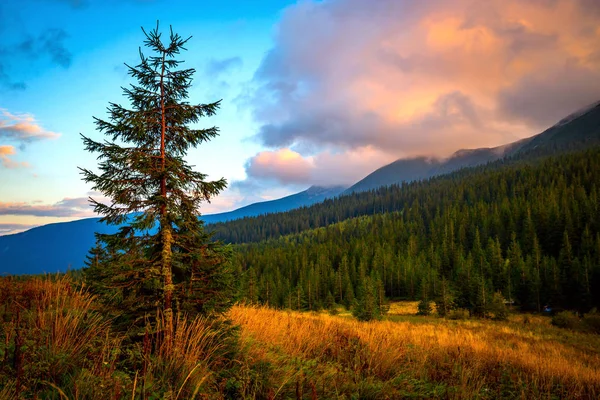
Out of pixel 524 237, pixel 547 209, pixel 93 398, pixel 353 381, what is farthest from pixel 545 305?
pixel 93 398

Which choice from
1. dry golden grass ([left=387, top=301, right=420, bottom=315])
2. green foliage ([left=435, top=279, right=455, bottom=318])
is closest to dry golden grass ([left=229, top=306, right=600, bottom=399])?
green foliage ([left=435, top=279, right=455, bottom=318])

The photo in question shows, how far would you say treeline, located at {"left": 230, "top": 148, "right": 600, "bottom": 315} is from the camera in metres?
50.8

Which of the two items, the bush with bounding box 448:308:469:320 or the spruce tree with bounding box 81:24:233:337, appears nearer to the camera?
the spruce tree with bounding box 81:24:233:337

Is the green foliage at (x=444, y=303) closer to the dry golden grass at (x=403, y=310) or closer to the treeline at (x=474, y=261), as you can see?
the treeline at (x=474, y=261)

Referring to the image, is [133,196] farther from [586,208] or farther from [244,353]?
[586,208]

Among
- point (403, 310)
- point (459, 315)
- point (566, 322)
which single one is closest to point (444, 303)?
point (459, 315)

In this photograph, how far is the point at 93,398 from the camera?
2943mm

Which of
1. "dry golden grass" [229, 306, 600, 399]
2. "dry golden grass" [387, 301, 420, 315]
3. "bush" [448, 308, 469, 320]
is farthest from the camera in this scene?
"dry golden grass" [387, 301, 420, 315]

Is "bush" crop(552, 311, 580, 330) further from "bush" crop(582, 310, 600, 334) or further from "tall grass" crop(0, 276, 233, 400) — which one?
"tall grass" crop(0, 276, 233, 400)

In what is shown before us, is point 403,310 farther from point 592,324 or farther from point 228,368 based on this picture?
point 228,368

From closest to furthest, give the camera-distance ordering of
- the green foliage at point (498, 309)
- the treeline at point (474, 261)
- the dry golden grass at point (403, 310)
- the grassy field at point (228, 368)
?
the grassy field at point (228, 368), the green foliage at point (498, 309), the treeline at point (474, 261), the dry golden grass at point (403, 310)

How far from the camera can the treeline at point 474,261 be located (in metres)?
50.8

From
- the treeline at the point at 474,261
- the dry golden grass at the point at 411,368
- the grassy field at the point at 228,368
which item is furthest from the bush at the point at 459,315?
the grassy field at the point at 228,368

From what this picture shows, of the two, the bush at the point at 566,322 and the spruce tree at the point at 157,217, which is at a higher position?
the spruce tree at the point at 157,217
